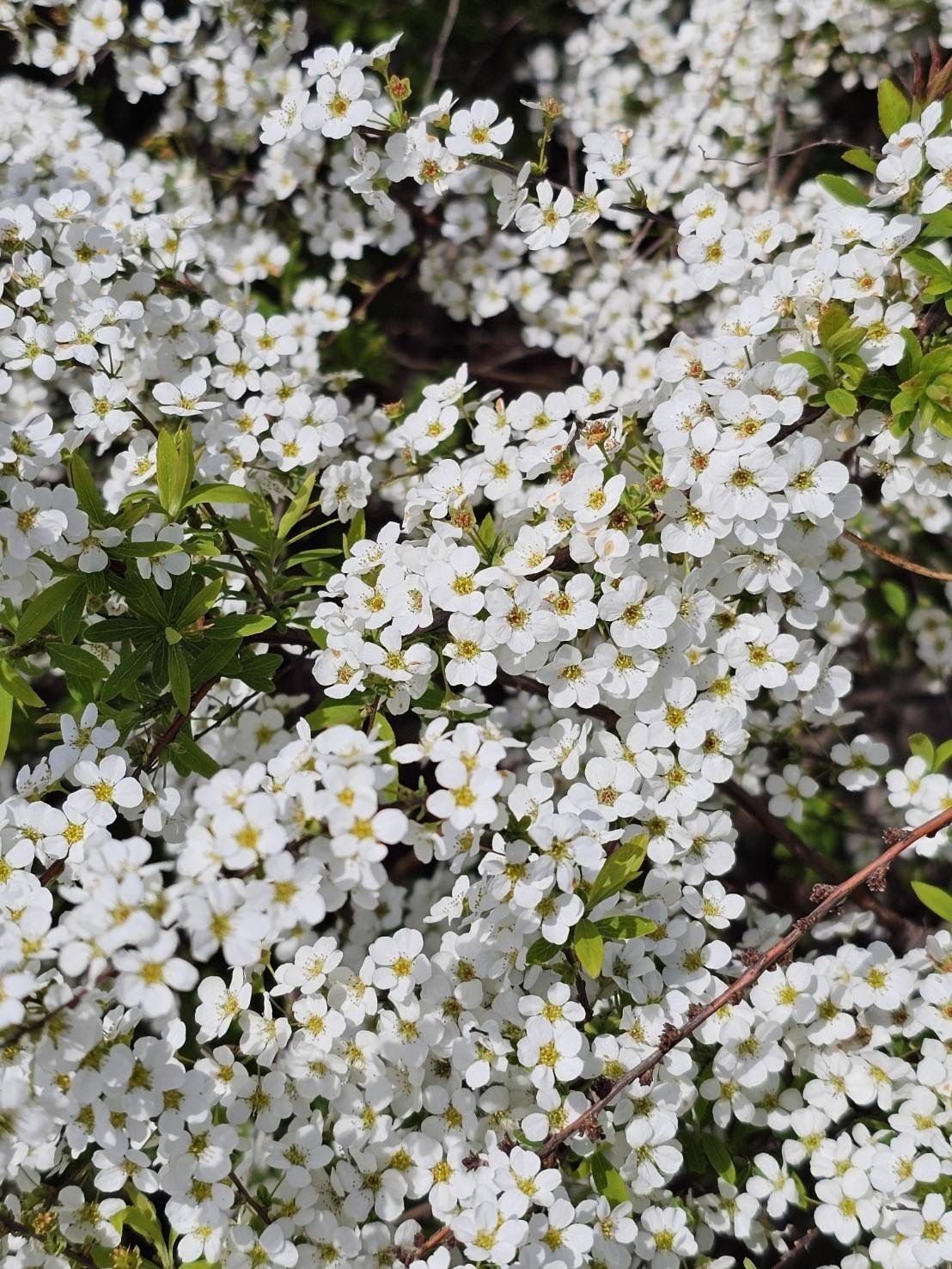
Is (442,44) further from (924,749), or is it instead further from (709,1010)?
(709,1010)

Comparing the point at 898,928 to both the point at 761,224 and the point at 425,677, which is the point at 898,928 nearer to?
the point at 425,677

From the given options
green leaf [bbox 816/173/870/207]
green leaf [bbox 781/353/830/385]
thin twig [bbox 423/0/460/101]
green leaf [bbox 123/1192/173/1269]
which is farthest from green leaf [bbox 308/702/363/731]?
thin twig [bbox 423/0/460/101]

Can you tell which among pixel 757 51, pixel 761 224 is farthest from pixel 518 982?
pixel 757 51

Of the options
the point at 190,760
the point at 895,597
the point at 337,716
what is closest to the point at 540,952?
the point at 337,716

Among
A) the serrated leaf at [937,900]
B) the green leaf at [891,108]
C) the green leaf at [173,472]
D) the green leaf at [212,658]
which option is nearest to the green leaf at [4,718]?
the green leaf at [212,658]

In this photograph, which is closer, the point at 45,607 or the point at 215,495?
the point at 45,607

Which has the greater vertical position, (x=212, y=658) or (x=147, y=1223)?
(x=212, y=658)
